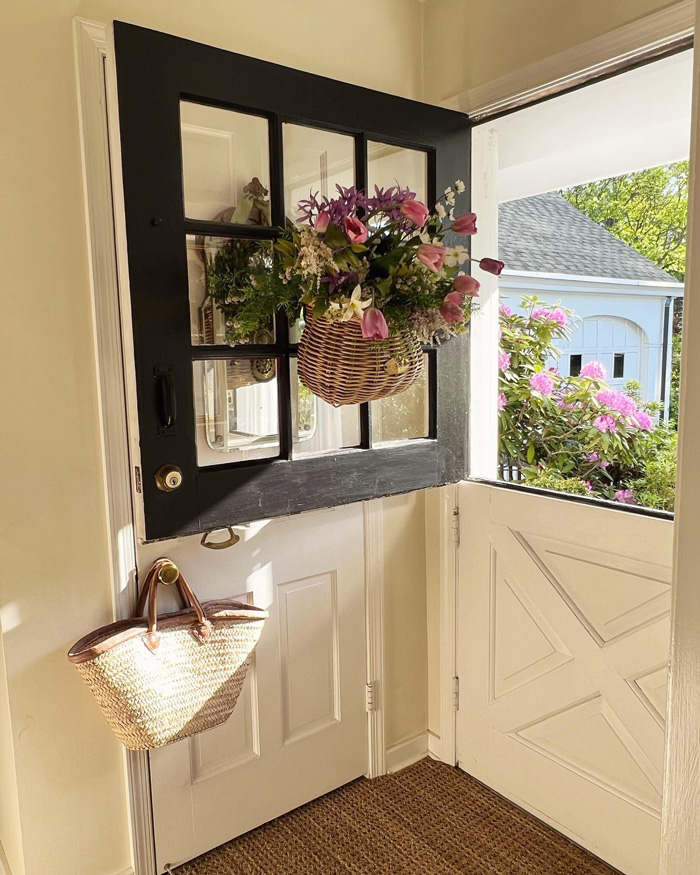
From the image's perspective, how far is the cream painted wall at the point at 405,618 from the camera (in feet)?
7.41

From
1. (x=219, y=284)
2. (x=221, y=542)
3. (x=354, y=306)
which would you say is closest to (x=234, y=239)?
(x=219, y=284)

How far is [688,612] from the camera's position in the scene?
1.74 ft

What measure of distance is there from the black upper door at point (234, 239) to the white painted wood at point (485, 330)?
0.70 ft

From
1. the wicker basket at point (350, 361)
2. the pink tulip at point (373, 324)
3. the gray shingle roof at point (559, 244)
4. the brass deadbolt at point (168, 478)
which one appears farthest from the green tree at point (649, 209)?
the brass deadbolt at point (168, 478)

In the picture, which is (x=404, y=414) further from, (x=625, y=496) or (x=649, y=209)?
(x=649, y=209)

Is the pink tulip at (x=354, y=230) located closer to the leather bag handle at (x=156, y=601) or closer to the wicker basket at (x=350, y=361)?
the wicker basket at (x=350, y=361)

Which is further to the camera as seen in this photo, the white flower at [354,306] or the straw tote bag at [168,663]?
the straw tote bag at [168,663]

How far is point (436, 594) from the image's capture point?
2.33m

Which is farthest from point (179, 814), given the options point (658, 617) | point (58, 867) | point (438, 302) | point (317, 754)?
point (438, 302)

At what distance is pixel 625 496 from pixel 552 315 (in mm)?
615

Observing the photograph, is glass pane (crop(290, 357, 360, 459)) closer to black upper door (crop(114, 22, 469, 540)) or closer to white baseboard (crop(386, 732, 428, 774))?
black upper door (crop(114, 22, 469, 540))

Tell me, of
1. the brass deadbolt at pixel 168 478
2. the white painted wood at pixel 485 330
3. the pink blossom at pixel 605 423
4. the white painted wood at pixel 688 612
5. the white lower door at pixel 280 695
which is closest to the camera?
the white painted wood at pixel 688 612

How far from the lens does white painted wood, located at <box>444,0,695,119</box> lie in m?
1.52

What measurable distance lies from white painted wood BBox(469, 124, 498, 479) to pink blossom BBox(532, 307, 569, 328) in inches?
5.3
